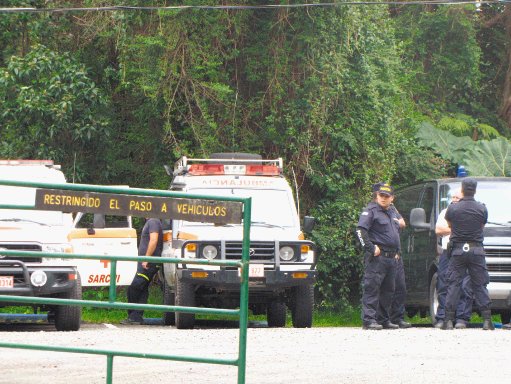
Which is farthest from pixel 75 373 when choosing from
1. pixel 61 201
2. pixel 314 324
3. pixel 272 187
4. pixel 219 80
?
pixel 219 80

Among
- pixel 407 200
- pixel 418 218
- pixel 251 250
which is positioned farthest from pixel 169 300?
pixel 407 200

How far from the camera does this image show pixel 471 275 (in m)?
14.6

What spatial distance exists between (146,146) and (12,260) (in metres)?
10.3

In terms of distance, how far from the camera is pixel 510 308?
15664 mm

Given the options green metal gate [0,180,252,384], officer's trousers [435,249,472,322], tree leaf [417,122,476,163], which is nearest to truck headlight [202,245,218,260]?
officer's trousers [435,249,472,322]

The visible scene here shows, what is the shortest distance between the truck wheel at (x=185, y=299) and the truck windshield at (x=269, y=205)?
151 centimetres

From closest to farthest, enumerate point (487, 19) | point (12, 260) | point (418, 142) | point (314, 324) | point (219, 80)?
point (12, 260) → point (314, 324) → point (219, 80) → point (418, 142) → point (487, 19)

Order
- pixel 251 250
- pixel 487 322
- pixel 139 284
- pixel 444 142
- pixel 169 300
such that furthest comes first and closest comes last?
1. pixel 444 142
2. pixel 139 284
3. pixel 169 300
4. pixel 251 250
5. pixel 487 322

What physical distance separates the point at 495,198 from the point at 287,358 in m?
6.53

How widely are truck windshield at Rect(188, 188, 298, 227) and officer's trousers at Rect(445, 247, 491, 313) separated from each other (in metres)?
2.42

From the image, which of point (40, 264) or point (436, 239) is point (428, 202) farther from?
point (40, 264)

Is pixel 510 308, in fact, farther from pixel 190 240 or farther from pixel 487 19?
pixel 487 19

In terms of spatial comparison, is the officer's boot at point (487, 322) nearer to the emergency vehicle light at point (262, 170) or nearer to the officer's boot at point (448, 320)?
the officer's boot at point (448, 320)

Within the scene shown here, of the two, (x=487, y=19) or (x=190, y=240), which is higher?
(x=487, y=19)
